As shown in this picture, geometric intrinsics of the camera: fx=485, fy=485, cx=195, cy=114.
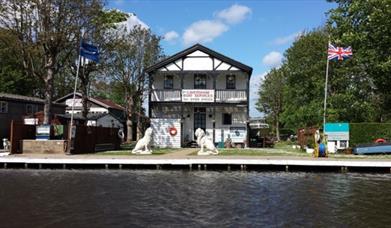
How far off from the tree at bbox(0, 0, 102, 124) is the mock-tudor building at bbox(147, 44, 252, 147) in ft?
25.0

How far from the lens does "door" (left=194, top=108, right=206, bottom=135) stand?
3916 centimetres

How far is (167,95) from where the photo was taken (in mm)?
38281

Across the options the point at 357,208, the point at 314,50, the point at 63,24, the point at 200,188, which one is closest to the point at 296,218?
the point at 357,208

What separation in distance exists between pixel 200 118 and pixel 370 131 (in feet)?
43.7

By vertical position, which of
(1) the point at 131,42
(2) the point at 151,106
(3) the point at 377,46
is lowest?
(2) the point at 151,106

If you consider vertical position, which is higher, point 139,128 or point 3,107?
point 3,107

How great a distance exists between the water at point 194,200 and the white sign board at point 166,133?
14.8 m

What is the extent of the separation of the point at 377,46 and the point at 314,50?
11980 mm

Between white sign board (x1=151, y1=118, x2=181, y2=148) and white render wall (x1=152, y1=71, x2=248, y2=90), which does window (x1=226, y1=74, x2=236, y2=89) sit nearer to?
white render wall (x1=152, y1=71, x2=248, y2=90)

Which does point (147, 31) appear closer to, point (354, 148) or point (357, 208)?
point (354, 148)

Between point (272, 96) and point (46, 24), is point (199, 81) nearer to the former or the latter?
point (46, 24)

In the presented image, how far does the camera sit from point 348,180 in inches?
778

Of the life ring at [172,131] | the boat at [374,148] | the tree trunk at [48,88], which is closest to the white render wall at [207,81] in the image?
the life ring at [172,131]

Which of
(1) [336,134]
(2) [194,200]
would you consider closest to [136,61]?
(1) [336,134]
